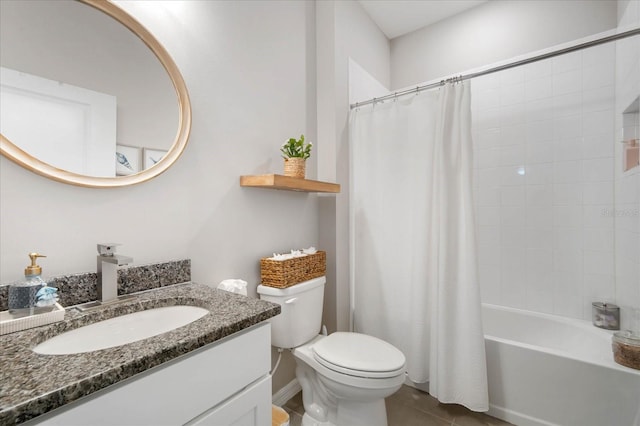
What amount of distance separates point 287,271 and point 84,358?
976mm

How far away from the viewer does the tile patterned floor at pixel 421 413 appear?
168 centimetres

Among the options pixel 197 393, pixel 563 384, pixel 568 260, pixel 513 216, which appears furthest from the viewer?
pixel 513 216

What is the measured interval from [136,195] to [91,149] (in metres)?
0.21

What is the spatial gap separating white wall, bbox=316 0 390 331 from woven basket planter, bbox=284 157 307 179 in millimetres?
415

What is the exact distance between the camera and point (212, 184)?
1.42m

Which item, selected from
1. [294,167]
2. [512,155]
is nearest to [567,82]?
[512,155]

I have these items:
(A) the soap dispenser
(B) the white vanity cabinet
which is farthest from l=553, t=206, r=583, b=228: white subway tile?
(A) the soap dispenser

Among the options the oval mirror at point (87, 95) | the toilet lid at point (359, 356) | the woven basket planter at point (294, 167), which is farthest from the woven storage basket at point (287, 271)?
the oval mirror at point (87, 95)

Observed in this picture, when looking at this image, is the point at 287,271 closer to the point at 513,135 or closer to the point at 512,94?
the point at 513,135

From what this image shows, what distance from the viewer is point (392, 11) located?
2490mm

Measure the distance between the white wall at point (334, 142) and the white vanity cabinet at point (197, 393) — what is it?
3.67 feet

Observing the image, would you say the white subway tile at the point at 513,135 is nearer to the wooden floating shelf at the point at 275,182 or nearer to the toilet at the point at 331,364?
the wooden floating shelf at the point at 275,182

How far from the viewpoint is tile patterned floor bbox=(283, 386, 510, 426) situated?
66.2 inches

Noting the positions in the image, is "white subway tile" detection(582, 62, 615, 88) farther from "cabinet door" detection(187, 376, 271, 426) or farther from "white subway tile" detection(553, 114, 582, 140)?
"cabinet door" detection(187, 376, 271, 426)
